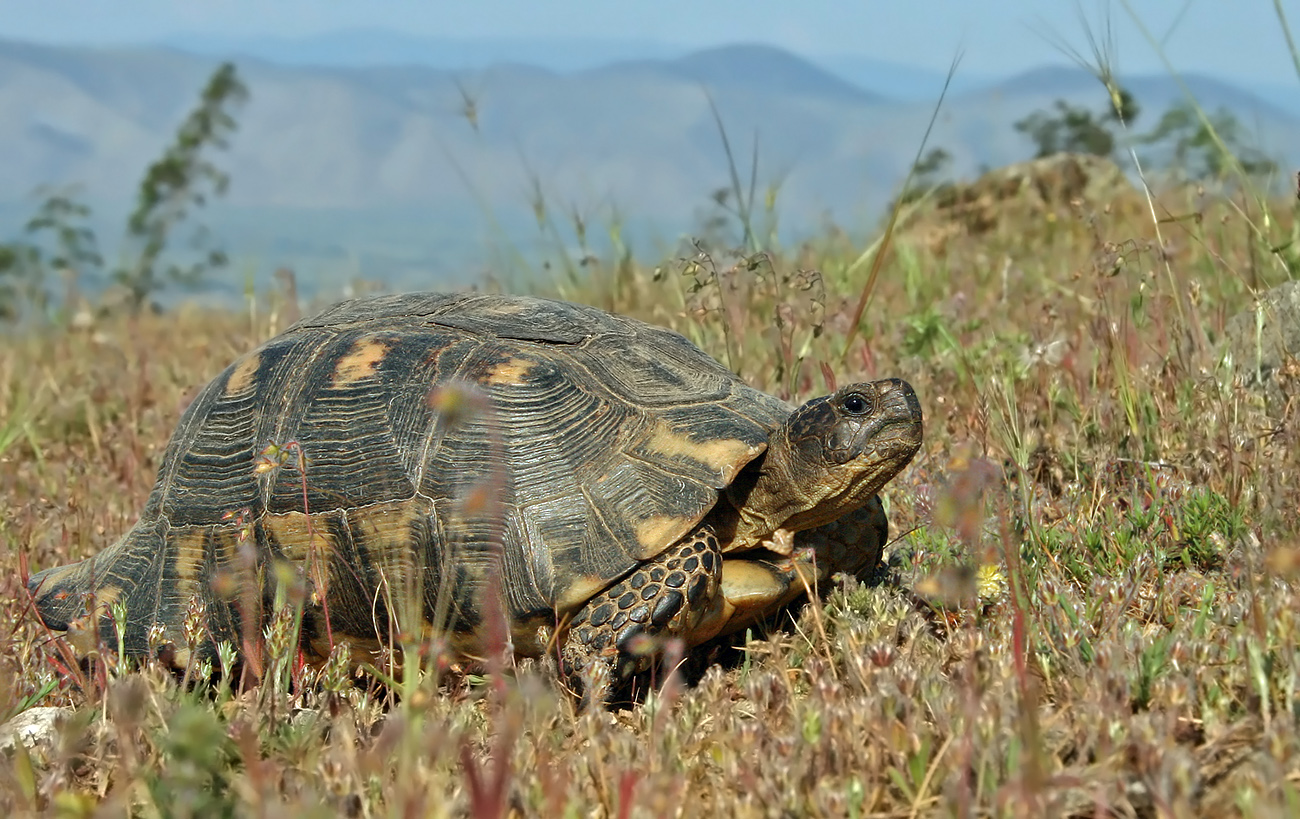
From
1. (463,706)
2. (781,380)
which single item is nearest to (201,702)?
(463,706)

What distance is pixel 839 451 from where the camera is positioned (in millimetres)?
3547

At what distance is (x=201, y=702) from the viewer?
335cm

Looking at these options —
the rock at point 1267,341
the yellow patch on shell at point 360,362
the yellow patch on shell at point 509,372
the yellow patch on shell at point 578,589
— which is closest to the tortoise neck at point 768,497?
the yellow patch on shell at point 578,589

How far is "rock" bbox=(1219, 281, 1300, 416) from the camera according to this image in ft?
14.7

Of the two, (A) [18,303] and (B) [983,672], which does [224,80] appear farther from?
(B) [983,672]

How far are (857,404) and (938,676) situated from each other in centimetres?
95

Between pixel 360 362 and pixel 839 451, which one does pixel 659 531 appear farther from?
→ pixel 360 362

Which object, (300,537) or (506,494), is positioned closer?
(506,494)

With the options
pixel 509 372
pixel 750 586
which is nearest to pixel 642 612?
pixel 750 586

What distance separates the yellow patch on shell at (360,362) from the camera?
385 cm

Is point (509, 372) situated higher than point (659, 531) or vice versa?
point (509, 372)

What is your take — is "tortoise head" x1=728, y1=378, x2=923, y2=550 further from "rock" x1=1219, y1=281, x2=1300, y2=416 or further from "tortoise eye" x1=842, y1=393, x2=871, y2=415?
"rock" x1=1219, y1=281, x2=1300, y2=416

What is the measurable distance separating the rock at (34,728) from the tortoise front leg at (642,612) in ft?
4.38

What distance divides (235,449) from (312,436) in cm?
36
